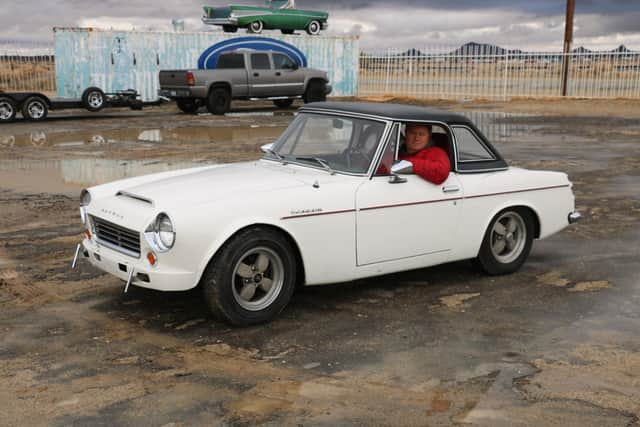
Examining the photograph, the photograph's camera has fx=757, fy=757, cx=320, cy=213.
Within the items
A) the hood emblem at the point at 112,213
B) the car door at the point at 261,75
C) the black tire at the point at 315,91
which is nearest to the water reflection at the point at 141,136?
the car door at the point at 261,75

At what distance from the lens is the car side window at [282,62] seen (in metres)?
24.8

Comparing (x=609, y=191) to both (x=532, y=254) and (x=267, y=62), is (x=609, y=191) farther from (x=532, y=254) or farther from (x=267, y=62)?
(x=267, y=62)

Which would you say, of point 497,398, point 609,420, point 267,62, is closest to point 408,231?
point 497,398

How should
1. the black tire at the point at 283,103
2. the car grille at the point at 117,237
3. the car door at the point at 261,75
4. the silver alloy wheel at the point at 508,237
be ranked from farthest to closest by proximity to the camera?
the black tire at the point at 283,103, the car door at the point at 261,75, the silver alloy wheel at the point at 508,237, the car grille at the point at 117,237

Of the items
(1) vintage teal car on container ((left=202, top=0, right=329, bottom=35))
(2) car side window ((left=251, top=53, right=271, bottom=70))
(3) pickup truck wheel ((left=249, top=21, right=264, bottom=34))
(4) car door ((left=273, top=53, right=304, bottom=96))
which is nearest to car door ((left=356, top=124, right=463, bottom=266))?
(2) car side window ((left=251, top=53, right=271, bottom=70))

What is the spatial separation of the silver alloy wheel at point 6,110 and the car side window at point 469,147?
55.9 ft

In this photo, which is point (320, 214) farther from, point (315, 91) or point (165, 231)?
point (315, 91)

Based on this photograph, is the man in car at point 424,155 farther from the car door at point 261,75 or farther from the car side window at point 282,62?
the car side window at point 282,62

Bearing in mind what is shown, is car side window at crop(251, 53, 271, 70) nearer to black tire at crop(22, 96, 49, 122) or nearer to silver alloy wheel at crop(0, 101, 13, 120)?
black tire at crop(22, 96, 49, 122)

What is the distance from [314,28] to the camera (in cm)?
3228

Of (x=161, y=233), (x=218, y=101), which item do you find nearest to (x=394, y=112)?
(x=161, y=233)

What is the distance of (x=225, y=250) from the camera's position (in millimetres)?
4750

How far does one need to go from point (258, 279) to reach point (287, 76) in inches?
813

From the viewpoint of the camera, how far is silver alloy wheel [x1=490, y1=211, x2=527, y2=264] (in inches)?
248
